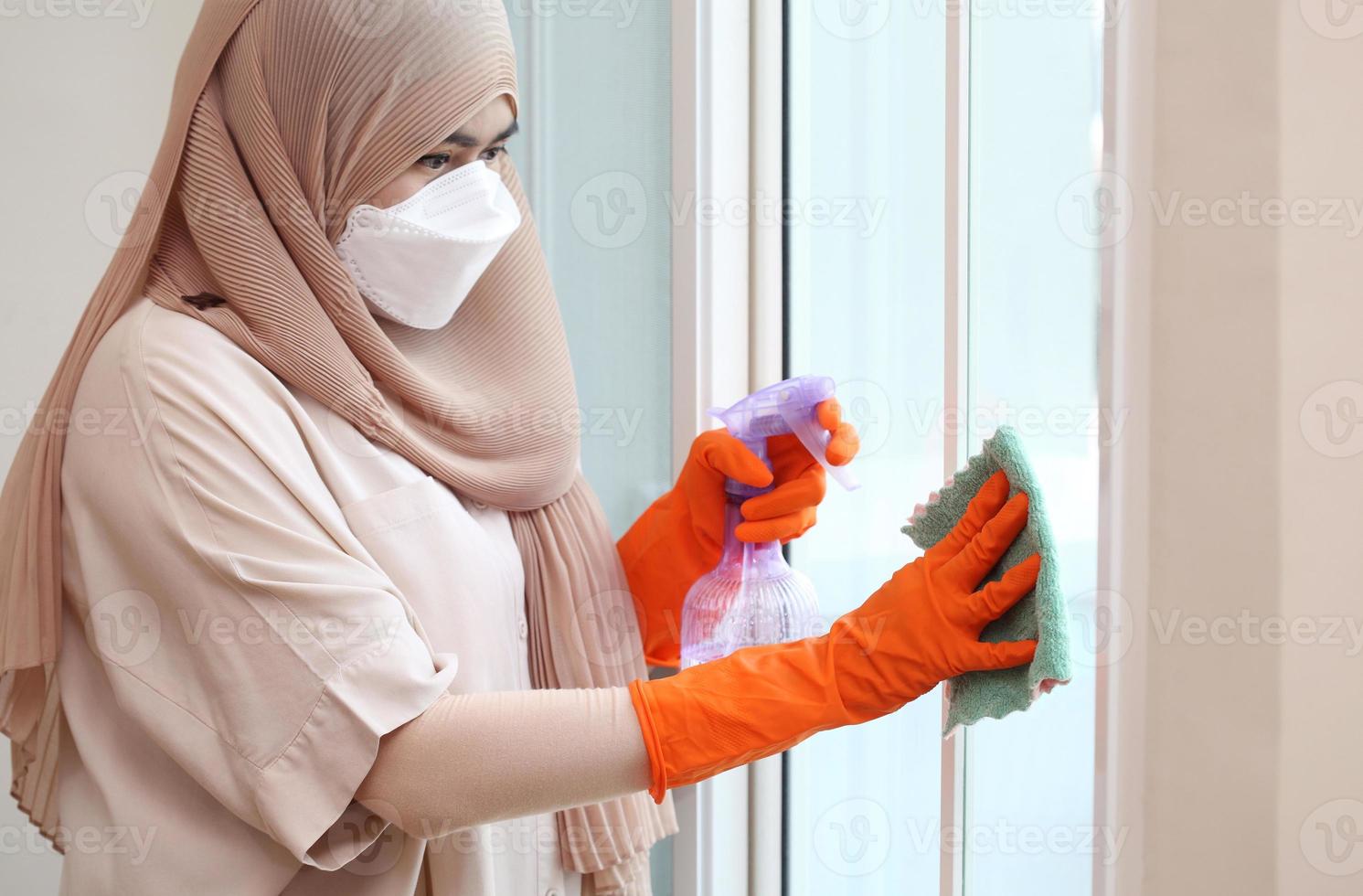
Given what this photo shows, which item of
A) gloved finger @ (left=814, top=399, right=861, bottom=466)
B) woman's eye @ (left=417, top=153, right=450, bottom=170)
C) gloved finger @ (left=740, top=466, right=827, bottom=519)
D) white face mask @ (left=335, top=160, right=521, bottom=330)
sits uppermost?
woman's eye @ (left=417, top=153, right=450, bottom=170)

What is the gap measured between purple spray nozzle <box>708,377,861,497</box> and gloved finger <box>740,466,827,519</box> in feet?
0.09

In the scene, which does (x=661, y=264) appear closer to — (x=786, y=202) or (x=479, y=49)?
(x=786, y=202)

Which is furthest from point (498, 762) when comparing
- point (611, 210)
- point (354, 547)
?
point (611, 210)

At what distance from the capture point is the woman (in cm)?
87

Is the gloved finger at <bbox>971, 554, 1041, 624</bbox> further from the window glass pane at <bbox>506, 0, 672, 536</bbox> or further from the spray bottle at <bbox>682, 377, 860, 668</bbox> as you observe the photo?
the window glass pane at <bbox>506, 0, 672, 536</bbox>

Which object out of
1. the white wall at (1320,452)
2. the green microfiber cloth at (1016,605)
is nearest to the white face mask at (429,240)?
the green microfiber cloth at (1016,605)

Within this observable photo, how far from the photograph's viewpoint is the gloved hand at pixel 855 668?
0.88m

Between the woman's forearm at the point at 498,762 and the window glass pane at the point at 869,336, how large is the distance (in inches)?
18.1

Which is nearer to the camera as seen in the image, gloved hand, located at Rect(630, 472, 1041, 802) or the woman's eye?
gloved hand, located at Rect(630, 472, 1041, 802)

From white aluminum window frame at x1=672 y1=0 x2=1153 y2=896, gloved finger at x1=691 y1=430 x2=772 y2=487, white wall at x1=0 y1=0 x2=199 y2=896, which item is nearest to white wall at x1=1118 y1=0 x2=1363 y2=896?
white aluminum window frame at x1=672 y1=0 x2=1153 y2=896

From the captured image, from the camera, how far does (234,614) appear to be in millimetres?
858

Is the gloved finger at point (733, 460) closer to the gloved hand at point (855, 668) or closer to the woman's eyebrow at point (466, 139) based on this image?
the gloved hand at point (855, 668)

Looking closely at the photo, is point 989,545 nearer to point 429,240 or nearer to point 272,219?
point 429,240

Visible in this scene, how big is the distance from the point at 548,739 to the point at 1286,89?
0.76 meters
